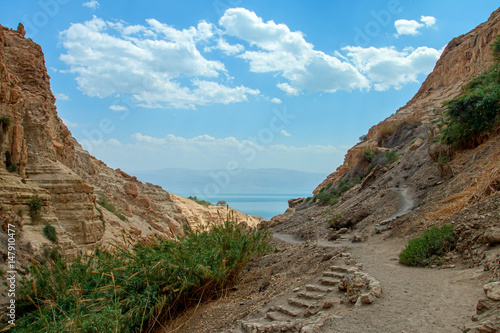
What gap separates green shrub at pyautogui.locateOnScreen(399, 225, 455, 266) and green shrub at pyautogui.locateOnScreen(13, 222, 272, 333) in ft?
13.3

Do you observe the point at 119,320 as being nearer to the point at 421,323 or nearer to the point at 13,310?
the point at 13,310

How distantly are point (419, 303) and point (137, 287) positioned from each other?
17.7 ft

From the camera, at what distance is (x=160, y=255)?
24.7ft

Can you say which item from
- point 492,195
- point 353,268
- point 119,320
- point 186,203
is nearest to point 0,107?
point 119,320

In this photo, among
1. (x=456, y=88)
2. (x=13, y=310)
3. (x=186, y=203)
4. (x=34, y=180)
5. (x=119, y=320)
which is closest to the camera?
(x=119, y=320)

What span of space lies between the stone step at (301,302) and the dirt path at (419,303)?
3.25 ft

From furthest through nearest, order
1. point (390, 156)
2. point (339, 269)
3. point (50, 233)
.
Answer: point (390, 156), point (50, 233), point (339, 269)

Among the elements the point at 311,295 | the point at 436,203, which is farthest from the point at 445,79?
the point at 311,295

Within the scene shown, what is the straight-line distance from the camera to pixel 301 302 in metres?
5.99

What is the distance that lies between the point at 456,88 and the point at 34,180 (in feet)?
141

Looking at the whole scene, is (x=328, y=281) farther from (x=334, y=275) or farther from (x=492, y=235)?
(x=492, y=235)

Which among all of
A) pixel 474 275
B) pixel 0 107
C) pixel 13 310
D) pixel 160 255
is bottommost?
pixel 13 310

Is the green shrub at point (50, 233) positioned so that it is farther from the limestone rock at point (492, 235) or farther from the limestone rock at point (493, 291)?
the limestone rock at point (493, 291)

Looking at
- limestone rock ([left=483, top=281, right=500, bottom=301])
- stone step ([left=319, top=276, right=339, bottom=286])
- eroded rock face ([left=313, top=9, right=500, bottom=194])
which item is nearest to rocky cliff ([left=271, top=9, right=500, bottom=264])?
limestone rock ([left=483, top=281, right=500, bottom=301])
